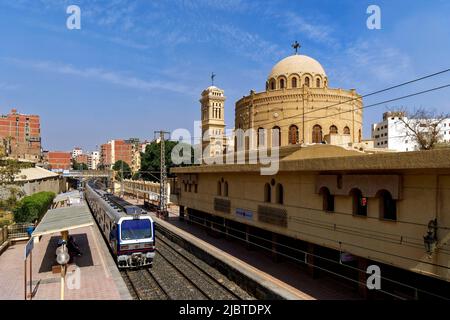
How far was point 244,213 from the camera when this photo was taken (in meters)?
20.2

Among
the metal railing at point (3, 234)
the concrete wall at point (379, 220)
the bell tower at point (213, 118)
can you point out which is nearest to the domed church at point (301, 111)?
the concrete wall at point (379, 220)

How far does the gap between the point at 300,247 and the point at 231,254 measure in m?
3.90

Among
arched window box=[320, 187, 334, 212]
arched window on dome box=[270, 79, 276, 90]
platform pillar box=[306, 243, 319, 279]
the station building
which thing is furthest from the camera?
arched window on dome box=[270, 79, 276, 90]

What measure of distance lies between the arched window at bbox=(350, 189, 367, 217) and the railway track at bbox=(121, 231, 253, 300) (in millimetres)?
5656

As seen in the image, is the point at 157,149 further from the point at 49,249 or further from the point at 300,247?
the point at 300,247

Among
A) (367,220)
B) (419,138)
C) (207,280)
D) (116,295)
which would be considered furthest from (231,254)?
(419,138)

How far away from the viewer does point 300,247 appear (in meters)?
19.3

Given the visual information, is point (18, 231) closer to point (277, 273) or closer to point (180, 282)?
point (180, 282)

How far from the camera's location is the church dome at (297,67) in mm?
34656

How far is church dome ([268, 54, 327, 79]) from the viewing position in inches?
1364

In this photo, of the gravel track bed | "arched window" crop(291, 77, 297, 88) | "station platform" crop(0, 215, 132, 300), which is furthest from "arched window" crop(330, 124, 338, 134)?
"station platform" crop(0, 215, 132, 300)

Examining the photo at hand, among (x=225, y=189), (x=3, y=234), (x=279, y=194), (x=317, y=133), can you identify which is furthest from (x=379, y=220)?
(x=3, y=234)

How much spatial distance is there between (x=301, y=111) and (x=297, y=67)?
5.98 metres

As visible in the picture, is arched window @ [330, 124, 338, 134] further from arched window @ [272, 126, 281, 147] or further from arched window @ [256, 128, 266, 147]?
arched window @ [256, 128, 266, 147]
